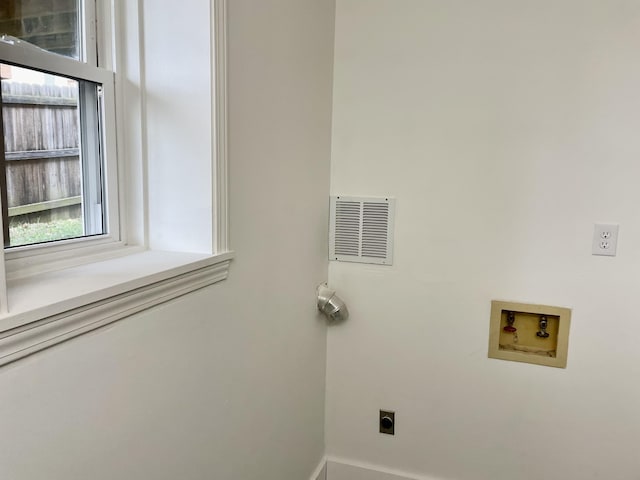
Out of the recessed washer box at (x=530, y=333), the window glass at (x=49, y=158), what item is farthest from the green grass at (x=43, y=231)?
the recessed washer box at (x=530, y=333)

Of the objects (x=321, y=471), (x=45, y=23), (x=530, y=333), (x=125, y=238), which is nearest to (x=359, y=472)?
(x=321, y=471)

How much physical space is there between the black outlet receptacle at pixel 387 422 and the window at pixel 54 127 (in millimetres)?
1402

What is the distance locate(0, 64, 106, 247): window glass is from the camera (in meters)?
0.88

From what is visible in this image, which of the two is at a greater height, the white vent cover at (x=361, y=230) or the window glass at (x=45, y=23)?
the window glass at (x=45, y=23)

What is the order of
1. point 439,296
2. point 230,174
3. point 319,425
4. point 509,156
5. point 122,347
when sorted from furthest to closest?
point 319,425
point 439,296
point 509,156
point 230,174
point 122,347

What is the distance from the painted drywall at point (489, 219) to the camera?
1642 millimetres

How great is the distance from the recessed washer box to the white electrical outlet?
0.25 meters

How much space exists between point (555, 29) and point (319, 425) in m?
1.80

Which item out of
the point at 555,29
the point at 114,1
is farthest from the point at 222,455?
the point at 555,29

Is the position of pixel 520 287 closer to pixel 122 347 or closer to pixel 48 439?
pixel 122 347

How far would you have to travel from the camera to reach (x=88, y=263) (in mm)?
982

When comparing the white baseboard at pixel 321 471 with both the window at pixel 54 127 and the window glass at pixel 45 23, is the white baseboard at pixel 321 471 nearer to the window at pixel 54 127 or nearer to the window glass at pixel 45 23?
the window at pixel 54 127

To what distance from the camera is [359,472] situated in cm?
207

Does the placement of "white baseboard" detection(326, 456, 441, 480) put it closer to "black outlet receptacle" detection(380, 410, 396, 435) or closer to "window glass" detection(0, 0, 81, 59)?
"black outlet receptacle" detection(380, 410, 396, 435)
